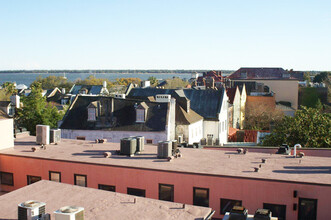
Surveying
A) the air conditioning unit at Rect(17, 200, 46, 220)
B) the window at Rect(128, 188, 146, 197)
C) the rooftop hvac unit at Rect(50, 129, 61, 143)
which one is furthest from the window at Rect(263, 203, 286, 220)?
the rooftop hvac unit at Rect(50, 129, 61, 143)

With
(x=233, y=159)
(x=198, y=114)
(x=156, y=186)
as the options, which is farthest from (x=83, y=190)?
(x=198, y=114)

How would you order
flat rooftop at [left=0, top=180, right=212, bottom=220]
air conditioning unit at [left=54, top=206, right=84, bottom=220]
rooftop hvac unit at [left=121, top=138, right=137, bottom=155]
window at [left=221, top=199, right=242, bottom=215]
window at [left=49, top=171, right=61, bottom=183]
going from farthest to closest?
1. rooftop hvac unit at [left=121, top=138, right=137, bottom=155]
2. window at [left=49, top=171, right=61, bottom=183]
3. window at [left=221, top=199, right=242, bottom=215]
4. flat rooftop at [left=0, top=180, right=212, bottom=220]
5. air conditioning unit at [left=54, top=206, right=84, bottom=220]

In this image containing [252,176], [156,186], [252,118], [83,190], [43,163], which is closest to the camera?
[83,190]

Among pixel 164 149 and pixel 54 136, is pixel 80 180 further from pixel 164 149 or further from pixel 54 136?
pixel 54 136

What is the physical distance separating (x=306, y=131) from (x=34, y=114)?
103 ft

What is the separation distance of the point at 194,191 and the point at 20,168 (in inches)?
423

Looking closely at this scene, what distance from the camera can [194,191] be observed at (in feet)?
63.2

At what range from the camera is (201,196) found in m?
19.2

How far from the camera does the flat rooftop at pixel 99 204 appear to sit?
14253mm

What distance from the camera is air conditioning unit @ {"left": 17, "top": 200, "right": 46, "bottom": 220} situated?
1316cm

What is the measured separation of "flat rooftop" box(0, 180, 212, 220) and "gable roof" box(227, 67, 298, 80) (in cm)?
8189

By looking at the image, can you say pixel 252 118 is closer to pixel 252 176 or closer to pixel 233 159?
pixel 233 159

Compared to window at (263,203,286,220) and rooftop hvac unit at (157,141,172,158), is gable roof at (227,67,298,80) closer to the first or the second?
rooftop hvac unit at (157,141,172,158)

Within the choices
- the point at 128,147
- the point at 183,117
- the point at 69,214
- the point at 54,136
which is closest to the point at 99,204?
the point at 69,214
